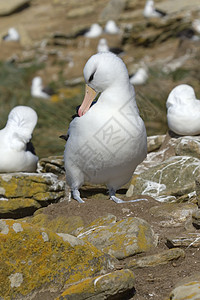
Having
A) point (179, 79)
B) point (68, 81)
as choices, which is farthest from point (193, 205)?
point (68, 81)

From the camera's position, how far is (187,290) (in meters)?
2.38

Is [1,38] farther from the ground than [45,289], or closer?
closer

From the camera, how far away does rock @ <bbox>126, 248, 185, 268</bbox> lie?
300cm

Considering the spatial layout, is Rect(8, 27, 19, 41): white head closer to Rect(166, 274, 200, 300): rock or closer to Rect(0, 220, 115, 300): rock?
Rect(0, 220, 115, 300): rock

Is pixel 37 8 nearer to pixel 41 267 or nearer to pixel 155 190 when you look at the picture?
pixel 155 190

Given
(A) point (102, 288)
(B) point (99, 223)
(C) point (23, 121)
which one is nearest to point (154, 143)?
(C) point (23, 121)

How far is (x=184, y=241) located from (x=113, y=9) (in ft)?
75.9

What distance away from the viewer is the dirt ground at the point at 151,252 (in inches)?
106

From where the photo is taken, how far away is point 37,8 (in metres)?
27.1

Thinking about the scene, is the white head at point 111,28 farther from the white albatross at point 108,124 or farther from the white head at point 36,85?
the white albatross at point 108,124

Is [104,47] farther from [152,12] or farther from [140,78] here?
[140,78]

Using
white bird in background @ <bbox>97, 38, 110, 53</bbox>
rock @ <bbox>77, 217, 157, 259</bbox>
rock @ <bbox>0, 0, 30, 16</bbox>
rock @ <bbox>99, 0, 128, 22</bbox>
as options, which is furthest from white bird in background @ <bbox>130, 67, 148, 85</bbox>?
rock @ <bbox>0, 0, 30, 16</bbox>

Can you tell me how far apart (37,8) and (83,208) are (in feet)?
80.5

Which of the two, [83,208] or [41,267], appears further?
[83,208]
